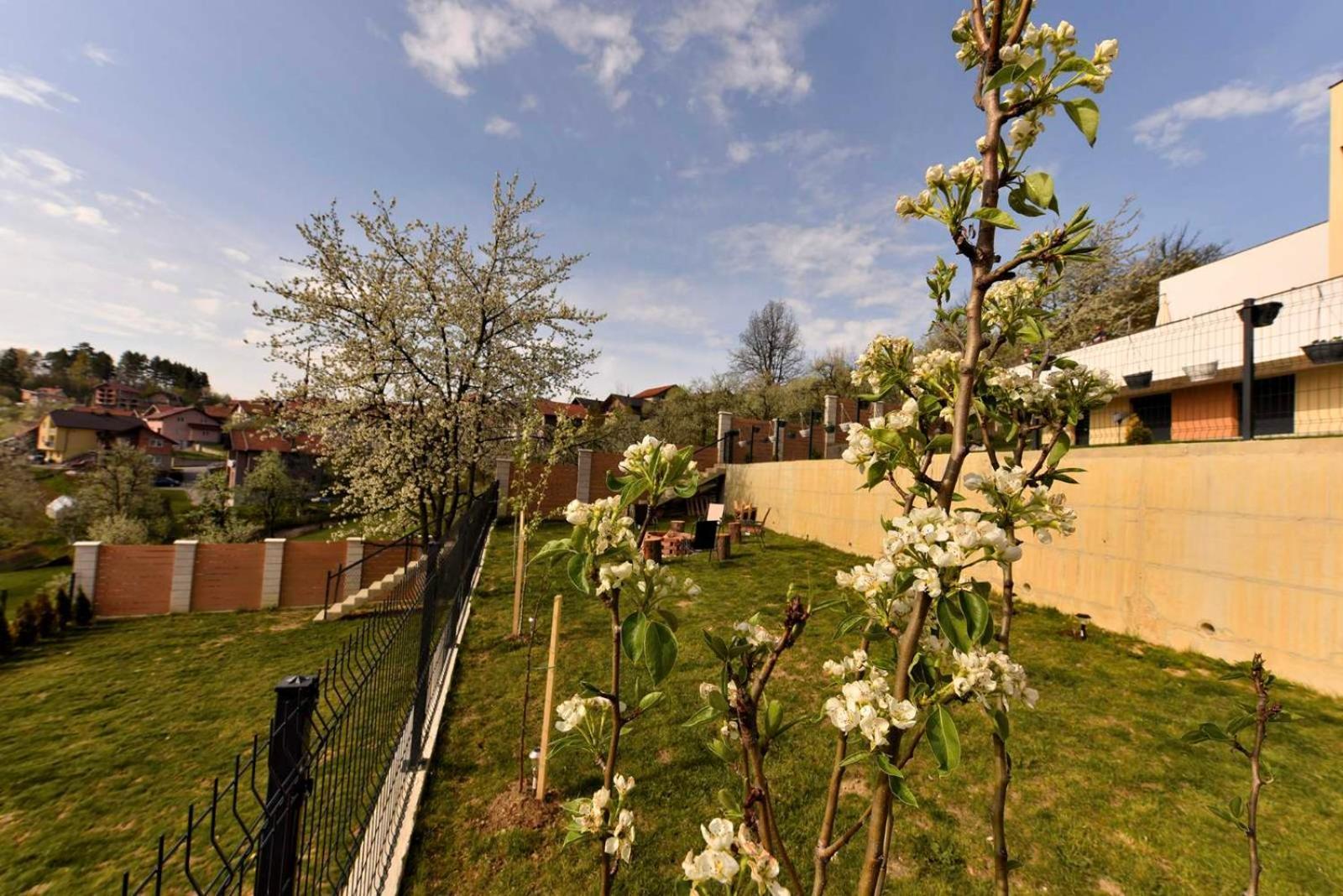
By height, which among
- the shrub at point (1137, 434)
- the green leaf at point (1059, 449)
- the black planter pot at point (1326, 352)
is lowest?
the green leaf at point (1059, 449)

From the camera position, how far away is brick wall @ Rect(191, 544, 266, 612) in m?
11.7

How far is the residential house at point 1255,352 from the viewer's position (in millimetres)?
9938

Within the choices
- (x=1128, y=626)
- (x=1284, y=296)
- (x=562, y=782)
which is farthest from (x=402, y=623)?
(x=1284, y=296)

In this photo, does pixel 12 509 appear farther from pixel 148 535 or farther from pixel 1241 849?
pixel 1241 849

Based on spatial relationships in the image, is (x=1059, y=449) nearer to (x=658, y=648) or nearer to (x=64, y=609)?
(x=658, y=648)

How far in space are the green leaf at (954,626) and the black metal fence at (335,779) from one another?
144 cm

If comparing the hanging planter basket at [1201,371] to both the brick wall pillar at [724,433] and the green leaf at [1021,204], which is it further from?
the green leaf at [1021,204]

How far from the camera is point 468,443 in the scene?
38.3 feet

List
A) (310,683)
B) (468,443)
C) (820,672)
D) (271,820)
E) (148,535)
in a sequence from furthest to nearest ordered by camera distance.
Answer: (148,535)
(468,443)
(820,672)
(310,683)
(271,820)

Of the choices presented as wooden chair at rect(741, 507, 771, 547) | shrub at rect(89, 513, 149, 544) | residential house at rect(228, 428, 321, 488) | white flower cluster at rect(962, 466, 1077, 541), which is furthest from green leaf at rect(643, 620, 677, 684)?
residential house at rect(228, 428, 321, 488)

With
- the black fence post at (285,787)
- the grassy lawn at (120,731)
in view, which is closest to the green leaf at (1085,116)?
the black fence post at (285,787)

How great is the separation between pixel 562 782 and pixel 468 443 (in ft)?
29.6

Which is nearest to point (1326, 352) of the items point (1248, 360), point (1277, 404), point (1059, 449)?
point (1277, 404)

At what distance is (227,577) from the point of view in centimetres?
1184
